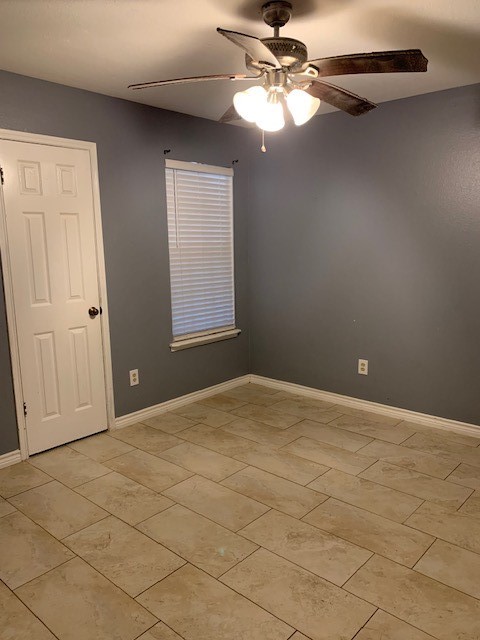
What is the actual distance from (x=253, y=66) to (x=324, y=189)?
6.78 ft

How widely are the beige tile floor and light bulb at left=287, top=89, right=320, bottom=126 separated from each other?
1.99 metres

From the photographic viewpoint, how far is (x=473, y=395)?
3.42 metres

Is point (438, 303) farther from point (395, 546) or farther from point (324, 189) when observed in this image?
point (395, 546)

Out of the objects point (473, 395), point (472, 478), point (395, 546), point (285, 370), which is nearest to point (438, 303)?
point (473, 395)

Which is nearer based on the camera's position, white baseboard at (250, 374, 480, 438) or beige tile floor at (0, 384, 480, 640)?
beige tile floor at (0, 384, 480, 640)

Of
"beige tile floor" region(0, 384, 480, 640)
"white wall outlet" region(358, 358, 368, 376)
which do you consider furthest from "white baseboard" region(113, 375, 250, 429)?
"white wall outlet" region(358, 358, 368, 376)

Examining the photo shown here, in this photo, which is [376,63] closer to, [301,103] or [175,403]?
[301,103]

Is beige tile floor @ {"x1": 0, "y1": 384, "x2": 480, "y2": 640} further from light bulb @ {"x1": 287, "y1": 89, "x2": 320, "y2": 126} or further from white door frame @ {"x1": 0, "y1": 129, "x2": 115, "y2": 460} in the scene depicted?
light bulb @ {"x1": 287, "y1": 89, "x2": 320, "y2": 126}

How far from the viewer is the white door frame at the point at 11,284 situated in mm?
2896

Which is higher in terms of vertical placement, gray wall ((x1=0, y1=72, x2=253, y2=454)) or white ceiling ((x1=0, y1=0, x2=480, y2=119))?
white ceiling ((x1=0, y1=0, x2=480, y2=119))

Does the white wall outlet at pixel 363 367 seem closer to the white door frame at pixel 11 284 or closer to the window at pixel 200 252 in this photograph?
the window at pixel 200 252

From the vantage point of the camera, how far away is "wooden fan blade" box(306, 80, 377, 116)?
6.98ft

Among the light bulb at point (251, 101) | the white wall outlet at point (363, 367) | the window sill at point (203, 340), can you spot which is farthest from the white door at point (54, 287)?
the white wall outlet at point (363, 367)

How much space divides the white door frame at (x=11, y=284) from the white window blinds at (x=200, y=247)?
66 cm
